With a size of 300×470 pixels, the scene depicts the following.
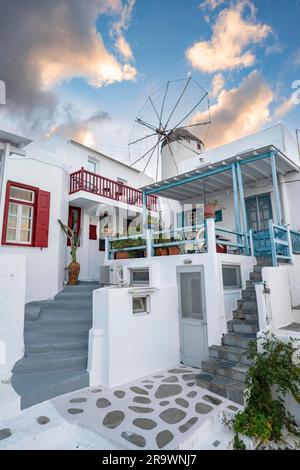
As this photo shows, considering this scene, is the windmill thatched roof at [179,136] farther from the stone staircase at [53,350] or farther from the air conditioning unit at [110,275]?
the stone staircase at [53,350]

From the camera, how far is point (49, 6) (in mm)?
6449

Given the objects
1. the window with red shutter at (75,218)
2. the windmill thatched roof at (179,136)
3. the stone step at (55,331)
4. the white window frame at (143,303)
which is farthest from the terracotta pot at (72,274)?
the windmill thatched roof at (179,136)

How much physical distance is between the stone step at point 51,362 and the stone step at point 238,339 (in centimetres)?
306

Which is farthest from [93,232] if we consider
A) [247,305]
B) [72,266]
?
[247,305]

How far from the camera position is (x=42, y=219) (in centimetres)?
827

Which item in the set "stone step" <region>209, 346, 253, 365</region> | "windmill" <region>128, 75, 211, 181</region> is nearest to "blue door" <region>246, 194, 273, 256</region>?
"stone step" <region>209, 346, 253, 365</region>

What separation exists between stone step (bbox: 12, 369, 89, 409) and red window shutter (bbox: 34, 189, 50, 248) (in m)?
4.46

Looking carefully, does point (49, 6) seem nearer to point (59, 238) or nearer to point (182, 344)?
point (59, 238)

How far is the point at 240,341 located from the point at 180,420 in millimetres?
2217

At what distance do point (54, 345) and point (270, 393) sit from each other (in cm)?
430

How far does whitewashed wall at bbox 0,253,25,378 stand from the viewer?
478 centimetres

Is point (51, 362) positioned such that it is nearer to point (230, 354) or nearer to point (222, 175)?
point (230, 354)

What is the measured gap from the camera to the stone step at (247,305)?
19.2 feet
